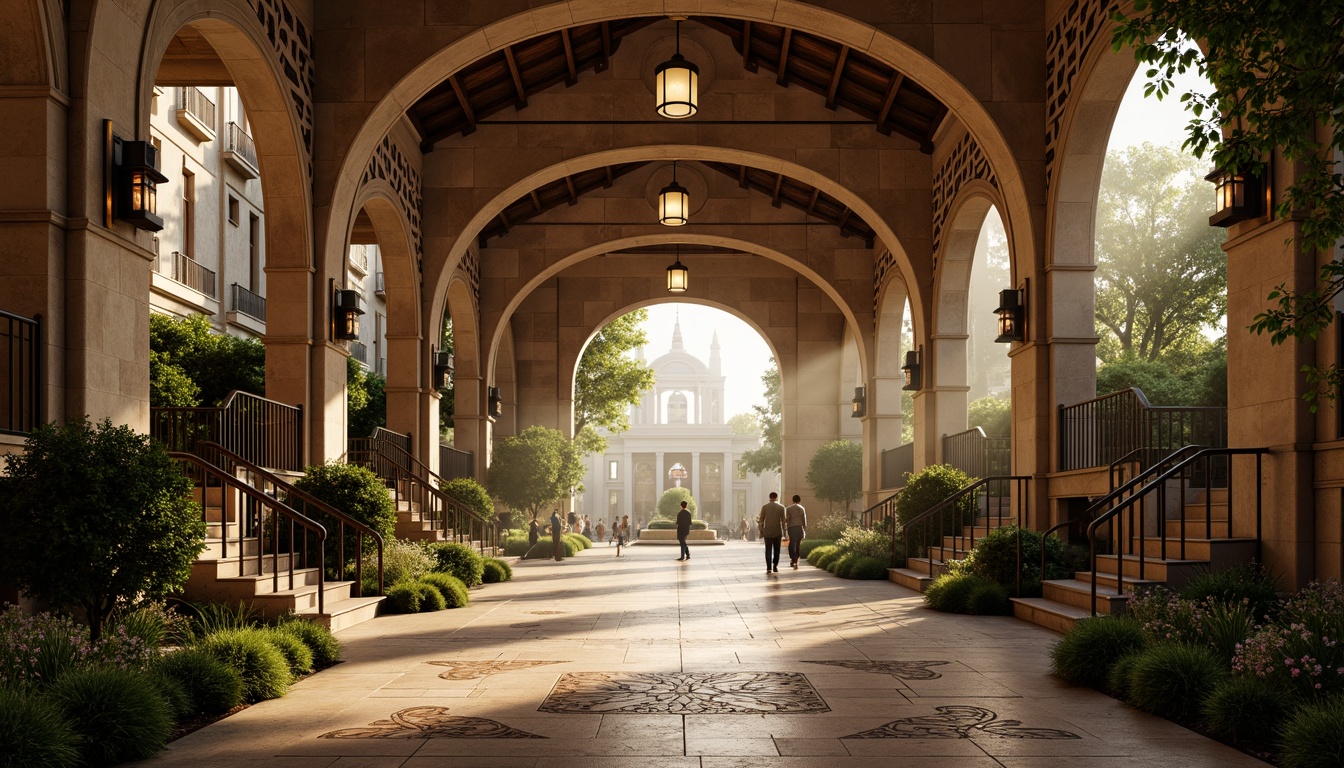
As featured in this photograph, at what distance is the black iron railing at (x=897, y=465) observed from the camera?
22.4m

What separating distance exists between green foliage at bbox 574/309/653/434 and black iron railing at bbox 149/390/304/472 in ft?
69.9

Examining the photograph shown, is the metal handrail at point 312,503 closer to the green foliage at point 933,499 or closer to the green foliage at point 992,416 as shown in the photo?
the green foliage at point 933,499

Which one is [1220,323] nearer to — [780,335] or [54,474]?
Result: [780,335]

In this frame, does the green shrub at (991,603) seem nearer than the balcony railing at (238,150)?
Yes

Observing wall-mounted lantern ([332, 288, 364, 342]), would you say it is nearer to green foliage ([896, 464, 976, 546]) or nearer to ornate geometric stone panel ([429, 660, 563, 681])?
ornate geometric stone panel ([429, 660, 563, 681])

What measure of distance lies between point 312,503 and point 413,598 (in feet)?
5.59

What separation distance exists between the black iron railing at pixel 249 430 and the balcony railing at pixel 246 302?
13.4 meters

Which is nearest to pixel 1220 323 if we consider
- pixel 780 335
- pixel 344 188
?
pixel 780 335

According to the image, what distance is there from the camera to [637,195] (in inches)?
952

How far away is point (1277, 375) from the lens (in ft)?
29.6

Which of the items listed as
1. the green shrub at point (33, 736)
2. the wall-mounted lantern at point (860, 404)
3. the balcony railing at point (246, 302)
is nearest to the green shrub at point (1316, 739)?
the green shrub at point (33, 736)

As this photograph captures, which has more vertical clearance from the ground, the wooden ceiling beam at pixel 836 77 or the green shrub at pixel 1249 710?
the wooden ceiling beam at pixel 836 77

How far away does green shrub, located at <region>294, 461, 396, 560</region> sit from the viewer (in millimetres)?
12125

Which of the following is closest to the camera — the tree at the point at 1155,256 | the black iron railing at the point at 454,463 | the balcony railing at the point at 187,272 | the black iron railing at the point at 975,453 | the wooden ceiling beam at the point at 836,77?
the wooden ceiling beam at the point at 836,77
